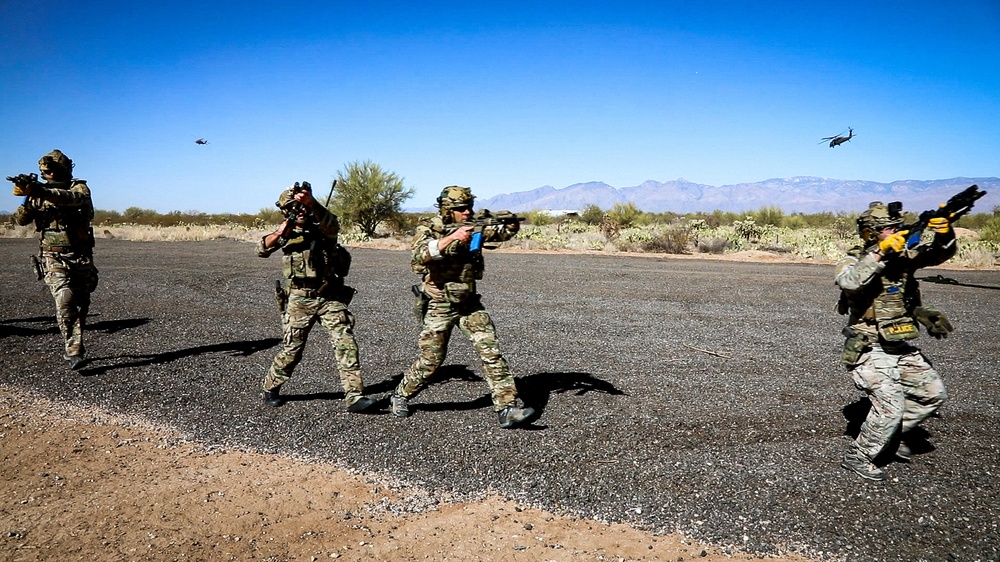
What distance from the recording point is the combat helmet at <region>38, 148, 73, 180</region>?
20.6 ft

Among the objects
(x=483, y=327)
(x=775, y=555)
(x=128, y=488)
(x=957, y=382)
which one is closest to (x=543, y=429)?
(x=483, y=327)

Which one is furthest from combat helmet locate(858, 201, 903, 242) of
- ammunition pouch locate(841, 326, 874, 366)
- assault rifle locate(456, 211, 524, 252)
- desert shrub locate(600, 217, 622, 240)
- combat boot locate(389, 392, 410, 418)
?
desert shrub locate(600, 217, 622, 240)

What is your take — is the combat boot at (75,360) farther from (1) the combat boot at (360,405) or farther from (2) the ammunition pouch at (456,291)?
(2) the ammunition pouch at (456,291)

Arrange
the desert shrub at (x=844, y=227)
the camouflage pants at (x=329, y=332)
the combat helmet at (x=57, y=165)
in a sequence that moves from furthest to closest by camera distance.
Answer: the desert shrub at (x=844, y=227) → the combat helmet at (x=57, y=165) → the camouflage pants at (x=329, y=332)

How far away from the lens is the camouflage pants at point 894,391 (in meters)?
3.87

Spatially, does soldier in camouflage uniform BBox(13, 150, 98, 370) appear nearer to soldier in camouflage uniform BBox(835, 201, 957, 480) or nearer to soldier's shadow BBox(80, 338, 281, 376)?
Result: soldier's shadow BBox(80, 338, 281, 376)

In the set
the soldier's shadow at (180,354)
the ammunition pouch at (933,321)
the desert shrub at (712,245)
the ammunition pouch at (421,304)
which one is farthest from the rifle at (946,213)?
the desert shrub at (712,245)

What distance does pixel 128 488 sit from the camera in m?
3.82

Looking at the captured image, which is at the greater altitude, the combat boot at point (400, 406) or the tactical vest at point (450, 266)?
the tactical vest at point (450, 266)

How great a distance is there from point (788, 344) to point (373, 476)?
6393 millimetres

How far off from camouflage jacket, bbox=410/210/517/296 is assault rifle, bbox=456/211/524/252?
3 cm

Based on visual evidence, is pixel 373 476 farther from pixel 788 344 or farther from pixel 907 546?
pixel 788 344

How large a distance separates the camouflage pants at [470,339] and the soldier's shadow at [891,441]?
9.23 ft

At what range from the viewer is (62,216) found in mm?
6488
